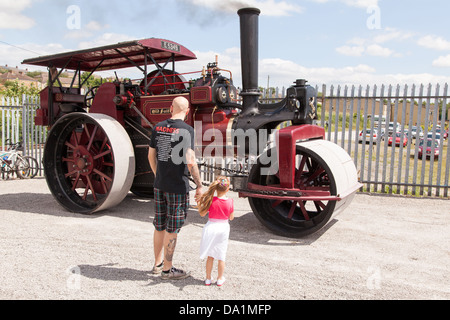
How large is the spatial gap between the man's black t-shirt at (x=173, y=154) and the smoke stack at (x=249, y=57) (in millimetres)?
1897

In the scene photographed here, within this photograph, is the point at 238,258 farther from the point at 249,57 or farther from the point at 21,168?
the point at 21,168

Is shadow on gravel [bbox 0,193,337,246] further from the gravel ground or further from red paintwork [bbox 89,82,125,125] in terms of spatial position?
red paintwork [bbox 89,82,125,125]

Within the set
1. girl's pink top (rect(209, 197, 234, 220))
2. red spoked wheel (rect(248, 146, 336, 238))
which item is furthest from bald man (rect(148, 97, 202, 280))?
red spoked wheel (rect(248, 146, 336, 238))

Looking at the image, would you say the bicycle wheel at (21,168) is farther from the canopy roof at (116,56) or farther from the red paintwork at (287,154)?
the red paintwork at (287,154)

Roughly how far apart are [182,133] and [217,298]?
1302 millimetres

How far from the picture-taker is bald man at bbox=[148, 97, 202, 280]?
3297 millimetres

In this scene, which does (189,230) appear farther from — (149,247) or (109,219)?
(109,219)

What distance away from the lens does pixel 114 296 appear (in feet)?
9.95

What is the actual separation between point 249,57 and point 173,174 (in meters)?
2.26

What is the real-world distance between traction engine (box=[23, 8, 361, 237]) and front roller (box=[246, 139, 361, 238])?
12mm

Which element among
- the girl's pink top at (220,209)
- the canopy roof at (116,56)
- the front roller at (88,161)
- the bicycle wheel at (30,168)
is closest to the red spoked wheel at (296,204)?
the girl's pink top at (220,209)

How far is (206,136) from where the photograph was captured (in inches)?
214

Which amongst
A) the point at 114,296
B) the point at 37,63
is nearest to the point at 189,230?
the point at 114,296

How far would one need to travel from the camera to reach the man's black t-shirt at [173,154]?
3297 millimetres
